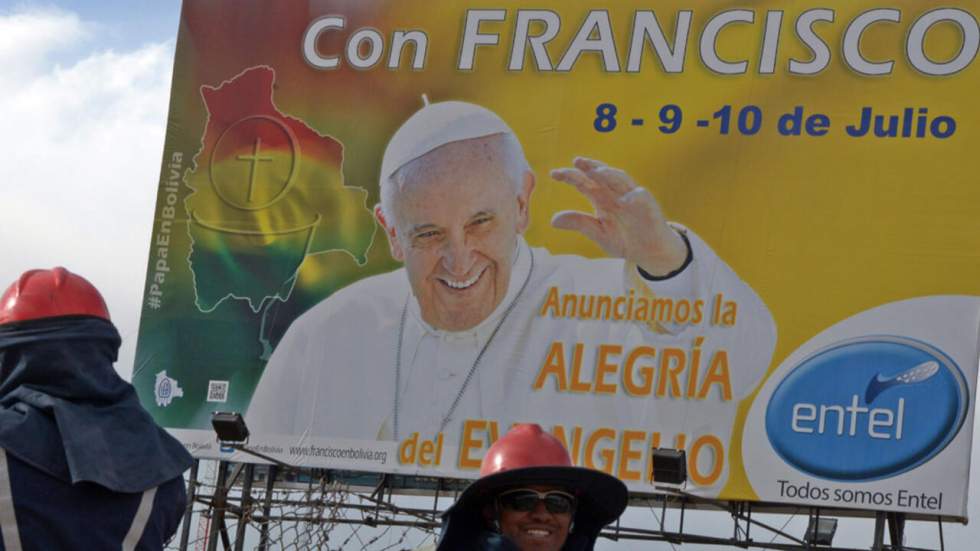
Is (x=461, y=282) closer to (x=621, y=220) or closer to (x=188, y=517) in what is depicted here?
(x=621, y=220)

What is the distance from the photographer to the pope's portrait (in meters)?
11.5

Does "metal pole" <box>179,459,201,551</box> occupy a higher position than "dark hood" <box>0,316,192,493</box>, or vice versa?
"dark hood" <box>0,316,192,493</box>

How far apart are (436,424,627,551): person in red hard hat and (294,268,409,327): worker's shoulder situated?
8.14 m

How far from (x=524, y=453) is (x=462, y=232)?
8041 millimetres

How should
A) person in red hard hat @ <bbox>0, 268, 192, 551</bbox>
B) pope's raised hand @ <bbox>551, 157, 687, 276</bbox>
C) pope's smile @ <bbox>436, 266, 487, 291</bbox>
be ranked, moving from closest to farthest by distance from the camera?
person in red hard hat @ <bbox>0, 268, 192, 551</bbox>, pope's raised hand @ <bbox>551, 157, 687, 276</bbox>, pope's smile @ <bbox>436, 266, 487, 291</bbox>

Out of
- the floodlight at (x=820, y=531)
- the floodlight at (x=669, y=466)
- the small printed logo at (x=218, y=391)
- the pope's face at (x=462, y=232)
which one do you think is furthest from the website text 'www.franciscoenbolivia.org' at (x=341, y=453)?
the floodlight at (x=820, y=531)

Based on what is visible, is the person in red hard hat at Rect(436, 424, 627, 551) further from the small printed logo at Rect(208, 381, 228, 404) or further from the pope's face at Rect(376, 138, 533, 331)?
the small printed logo at Rect(208, 381, 228, 404)

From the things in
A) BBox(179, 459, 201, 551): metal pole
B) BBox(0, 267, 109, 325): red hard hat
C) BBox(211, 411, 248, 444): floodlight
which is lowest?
BBox(179, 459, 201, 551): metal pole

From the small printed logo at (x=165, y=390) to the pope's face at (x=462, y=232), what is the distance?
5.62 feet

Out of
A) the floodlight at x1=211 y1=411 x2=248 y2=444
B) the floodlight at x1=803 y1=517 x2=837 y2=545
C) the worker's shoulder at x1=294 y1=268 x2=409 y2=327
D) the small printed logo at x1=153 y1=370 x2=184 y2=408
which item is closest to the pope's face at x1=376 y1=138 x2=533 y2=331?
the worker's shoulder at x1=294 y1=268 x2=409 y2=327

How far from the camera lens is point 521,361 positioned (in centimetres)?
1165

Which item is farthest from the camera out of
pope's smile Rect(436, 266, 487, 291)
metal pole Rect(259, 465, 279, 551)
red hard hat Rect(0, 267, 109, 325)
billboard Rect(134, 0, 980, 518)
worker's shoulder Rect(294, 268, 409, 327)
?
metal pole Rect(259, 465, 279, 551)

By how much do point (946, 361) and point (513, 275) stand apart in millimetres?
2677

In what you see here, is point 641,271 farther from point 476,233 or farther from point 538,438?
point 538,438
